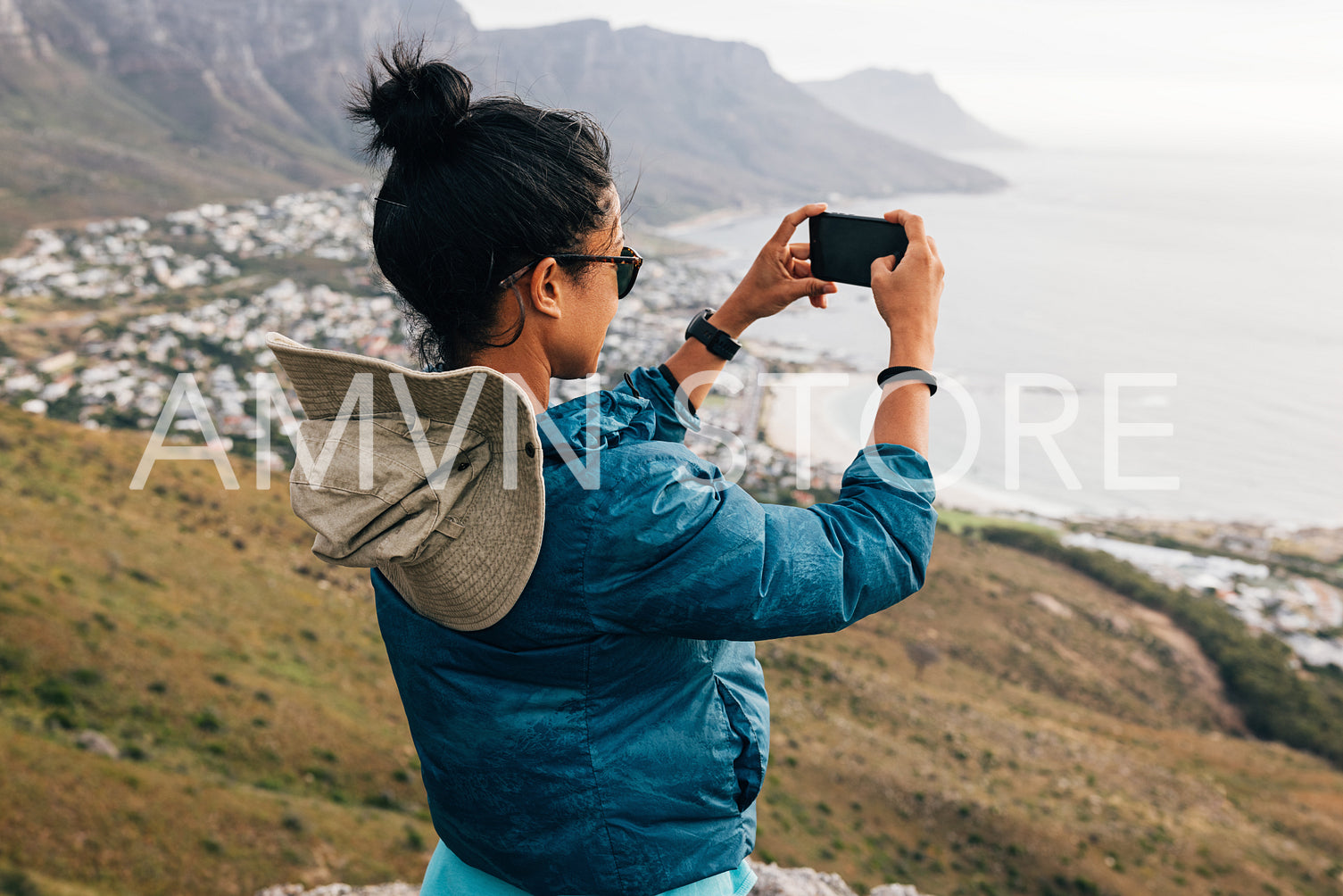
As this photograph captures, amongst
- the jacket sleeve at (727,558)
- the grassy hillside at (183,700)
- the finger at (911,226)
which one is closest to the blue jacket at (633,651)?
the jacket sleeve at (727,558)

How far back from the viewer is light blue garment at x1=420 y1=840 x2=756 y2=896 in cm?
97

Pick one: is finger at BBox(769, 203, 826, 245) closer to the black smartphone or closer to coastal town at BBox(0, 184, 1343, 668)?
the black smartphone

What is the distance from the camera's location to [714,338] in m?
1.41

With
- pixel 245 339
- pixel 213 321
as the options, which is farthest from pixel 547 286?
pixel 213 321

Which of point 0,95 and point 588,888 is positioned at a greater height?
point 0,95

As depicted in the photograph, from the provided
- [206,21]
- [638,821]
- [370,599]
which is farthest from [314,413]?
[206,21]

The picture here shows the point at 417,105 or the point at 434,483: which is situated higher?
the point at 417,105

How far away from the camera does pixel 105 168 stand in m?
52.6

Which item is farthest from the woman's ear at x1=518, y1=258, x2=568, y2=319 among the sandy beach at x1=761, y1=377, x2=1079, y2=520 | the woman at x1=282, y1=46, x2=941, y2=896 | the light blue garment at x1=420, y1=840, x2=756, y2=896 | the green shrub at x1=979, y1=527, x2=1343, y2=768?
the sandy beach at x1=761, y1=377, x2=1079, y2=520

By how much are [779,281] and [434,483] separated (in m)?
0.71

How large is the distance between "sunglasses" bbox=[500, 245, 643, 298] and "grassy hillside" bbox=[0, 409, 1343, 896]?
5.88m

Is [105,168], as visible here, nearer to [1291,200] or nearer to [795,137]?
[795,137]

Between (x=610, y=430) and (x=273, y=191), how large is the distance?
6796 centimetres

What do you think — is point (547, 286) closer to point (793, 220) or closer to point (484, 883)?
point (793, 220)
